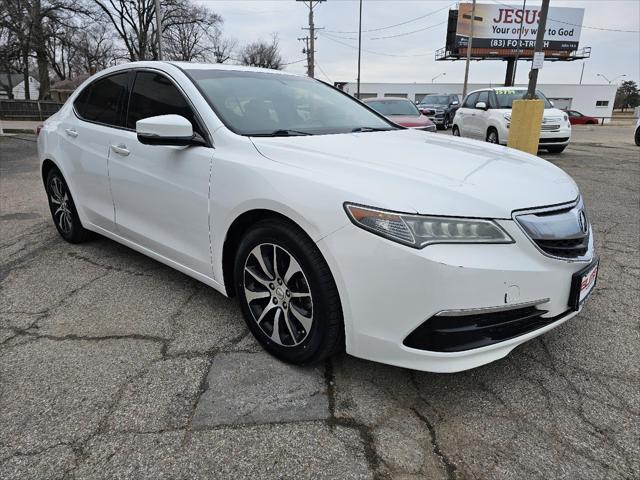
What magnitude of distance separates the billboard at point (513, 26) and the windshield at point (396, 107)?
1340 inches

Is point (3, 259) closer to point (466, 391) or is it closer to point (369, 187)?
point (369, 187)

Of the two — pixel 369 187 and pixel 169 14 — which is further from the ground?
pixel 169 14

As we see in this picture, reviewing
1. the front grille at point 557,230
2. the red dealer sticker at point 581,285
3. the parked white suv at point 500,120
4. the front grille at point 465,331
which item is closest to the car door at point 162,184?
the front grille at point 465,331

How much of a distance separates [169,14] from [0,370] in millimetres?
40132

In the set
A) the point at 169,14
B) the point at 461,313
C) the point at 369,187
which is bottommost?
the point at 461,313

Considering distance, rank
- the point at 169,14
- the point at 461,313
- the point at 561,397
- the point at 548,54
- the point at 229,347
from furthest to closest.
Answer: the point at 548,54 → the point at 169,14 → the point at 229,347 → the point at 561,397 → the point at 461,313

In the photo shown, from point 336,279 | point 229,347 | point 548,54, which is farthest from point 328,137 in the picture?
point 548,54

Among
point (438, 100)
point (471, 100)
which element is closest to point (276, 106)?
point (471, 100)

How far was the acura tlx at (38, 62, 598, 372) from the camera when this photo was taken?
6.37 ft

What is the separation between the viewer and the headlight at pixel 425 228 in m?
1.91

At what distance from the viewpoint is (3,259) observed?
4.07 m

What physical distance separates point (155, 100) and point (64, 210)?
1.80 m

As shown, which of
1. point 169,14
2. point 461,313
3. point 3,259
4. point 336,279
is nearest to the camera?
point 461,313

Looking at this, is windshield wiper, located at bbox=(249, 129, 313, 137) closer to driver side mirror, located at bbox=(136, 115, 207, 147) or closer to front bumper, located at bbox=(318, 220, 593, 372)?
driver side mirror, located at bbox=(136, 115, 207, 147)
